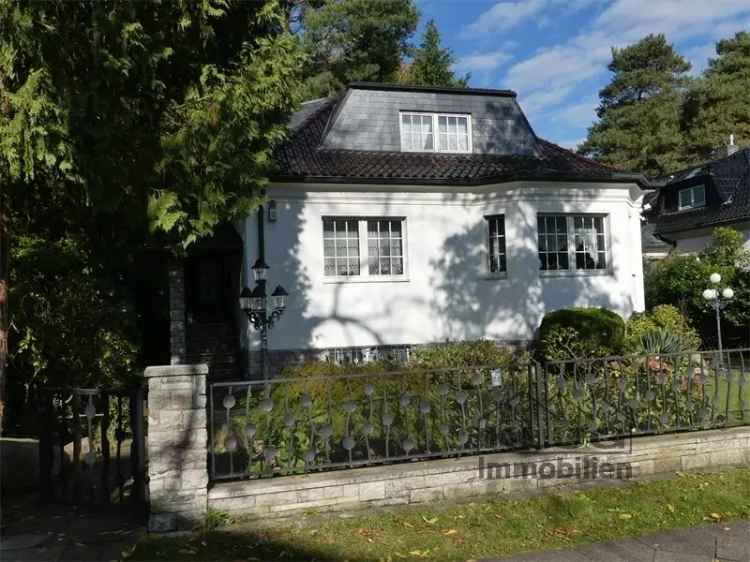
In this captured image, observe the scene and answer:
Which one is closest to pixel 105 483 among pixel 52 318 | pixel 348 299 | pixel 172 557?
pixel 172 557

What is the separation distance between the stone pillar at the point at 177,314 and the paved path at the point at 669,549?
28.1 ft

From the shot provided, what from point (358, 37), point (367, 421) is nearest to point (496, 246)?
point (367, 421)

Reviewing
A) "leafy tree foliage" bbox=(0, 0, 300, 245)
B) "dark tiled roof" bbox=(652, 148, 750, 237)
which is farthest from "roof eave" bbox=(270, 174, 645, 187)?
"dark tiled roof" bbox=(652, 148, 750, 237)

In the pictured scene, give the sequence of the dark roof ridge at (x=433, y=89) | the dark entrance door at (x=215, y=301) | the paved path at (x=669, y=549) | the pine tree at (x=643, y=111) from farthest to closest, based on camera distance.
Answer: the pine tree at (x=643, y=111) → the dark roof ridge at (x=433, y=89) → the dark entrance door at (x=215, y=301) → the paved path at (x=669, y=549)

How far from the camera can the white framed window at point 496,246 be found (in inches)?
513

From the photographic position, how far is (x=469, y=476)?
16.9 feet

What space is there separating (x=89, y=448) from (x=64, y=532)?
0.65 m

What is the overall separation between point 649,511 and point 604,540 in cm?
70

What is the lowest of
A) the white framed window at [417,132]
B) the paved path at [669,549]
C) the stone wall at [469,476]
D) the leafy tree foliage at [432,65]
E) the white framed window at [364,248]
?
the paved path at [669,549]

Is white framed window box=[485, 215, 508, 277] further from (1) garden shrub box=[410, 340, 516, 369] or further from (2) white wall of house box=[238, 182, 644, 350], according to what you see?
(1) garden shrub box=[410, 340, 516, 369]

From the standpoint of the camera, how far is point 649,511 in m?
4.78

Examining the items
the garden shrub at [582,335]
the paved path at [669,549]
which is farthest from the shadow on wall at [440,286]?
the paved path at [669,549]

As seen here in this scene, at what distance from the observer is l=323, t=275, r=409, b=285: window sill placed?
12.3 m

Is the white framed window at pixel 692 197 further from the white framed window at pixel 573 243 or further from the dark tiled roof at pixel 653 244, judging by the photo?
the white framed window at pixel 573 243
